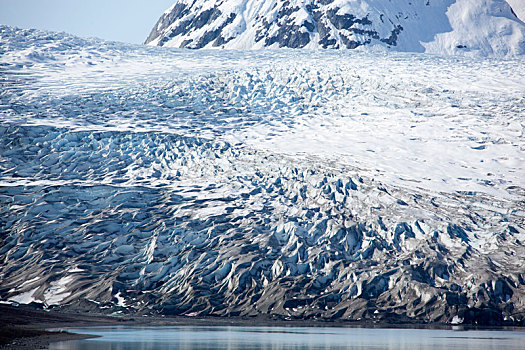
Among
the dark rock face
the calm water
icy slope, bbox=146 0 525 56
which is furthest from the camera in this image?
the dark rock face

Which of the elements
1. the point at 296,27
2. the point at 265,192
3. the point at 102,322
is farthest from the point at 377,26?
the point at 102,322

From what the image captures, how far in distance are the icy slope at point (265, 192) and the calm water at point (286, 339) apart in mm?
4359

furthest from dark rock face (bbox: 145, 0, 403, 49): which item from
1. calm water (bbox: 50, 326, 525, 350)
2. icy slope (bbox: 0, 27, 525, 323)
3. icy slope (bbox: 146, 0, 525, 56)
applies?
calm water (bbox: 50, 326, 525, 350)

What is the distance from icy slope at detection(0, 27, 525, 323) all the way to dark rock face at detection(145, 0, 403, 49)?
1358 inches

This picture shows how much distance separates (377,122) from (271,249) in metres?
18.8

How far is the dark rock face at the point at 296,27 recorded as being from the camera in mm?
92125

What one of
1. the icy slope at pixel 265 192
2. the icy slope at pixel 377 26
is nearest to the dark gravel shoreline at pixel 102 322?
the icy slope at pixel 265 192

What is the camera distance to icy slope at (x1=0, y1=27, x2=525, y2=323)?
34438mm

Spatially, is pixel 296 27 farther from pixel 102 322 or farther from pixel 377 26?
pixel 102 322

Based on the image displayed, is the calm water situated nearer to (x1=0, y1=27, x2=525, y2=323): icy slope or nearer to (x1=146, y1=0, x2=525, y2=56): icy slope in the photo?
(x1=0, y1=27, x2=525, y2=323): icy slope

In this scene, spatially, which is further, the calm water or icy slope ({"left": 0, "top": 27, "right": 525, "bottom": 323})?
icy slope ({"left": 0, "top": 27, "right": 525, "bottom": 323})

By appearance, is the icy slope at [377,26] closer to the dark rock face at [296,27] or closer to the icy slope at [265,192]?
the dark rock face at [296,27]

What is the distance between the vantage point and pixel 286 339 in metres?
24.8

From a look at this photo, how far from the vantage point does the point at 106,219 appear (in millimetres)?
39125
